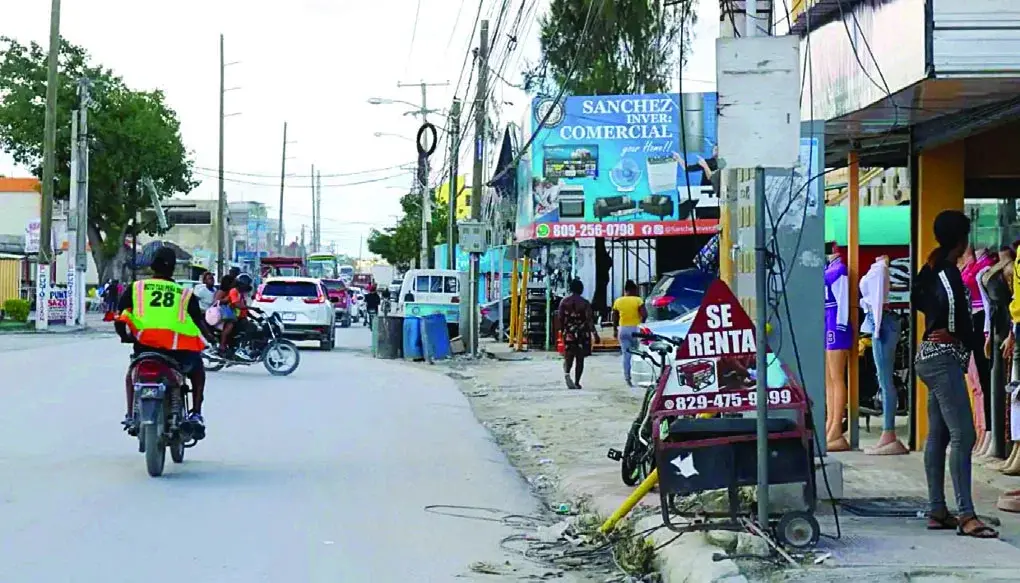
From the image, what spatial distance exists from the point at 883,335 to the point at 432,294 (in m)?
25.6

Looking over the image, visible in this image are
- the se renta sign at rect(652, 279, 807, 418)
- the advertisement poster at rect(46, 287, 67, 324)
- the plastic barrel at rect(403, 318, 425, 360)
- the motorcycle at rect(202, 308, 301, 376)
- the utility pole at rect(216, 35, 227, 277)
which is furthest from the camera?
the utility pole at rect(216, 35, 227, 277)

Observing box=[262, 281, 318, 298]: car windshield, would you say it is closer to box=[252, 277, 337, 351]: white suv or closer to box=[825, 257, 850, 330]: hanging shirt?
box=[252, 277, 337, 351]: white suv

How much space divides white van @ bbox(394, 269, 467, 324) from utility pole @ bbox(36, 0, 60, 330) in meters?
12.0

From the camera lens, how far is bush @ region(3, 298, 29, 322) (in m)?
45.4

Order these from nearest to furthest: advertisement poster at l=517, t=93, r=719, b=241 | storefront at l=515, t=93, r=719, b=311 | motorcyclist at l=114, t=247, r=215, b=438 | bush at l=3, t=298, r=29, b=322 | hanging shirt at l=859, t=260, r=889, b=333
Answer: motorcyclist at l=114, t=247, r=215, b=438 → hanging shirt at l=859, t=260, r=889, b=333 → storefront at l=515, t=93, r=719, b=311 → advertisement poster at l=517, t=93, r=719, b=241 → bush at l=3, t=298, r=29, b=322

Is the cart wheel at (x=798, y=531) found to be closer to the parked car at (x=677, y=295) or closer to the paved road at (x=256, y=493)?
the paved road at (x=256, y=493)

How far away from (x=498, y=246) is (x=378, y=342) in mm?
10041

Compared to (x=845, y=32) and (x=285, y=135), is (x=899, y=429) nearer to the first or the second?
(x=845, y=32)

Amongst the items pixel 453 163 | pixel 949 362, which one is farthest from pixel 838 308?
pixel 453 163

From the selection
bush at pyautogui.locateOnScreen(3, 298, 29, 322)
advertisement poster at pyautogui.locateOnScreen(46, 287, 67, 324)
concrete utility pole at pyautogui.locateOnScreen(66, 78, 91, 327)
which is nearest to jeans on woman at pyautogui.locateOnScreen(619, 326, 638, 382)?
concrete utility pole at pyautogui.locateOnScreen(66, 78, 91, 327)

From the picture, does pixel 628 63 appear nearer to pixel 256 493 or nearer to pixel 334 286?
pixel 334 286

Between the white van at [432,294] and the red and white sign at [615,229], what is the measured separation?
4.01 metres

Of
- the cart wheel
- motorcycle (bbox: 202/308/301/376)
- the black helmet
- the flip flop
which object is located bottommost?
the flip flop

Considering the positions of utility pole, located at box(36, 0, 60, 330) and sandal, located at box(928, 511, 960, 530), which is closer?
sandal, located at box(928, 511, 960, 530)
